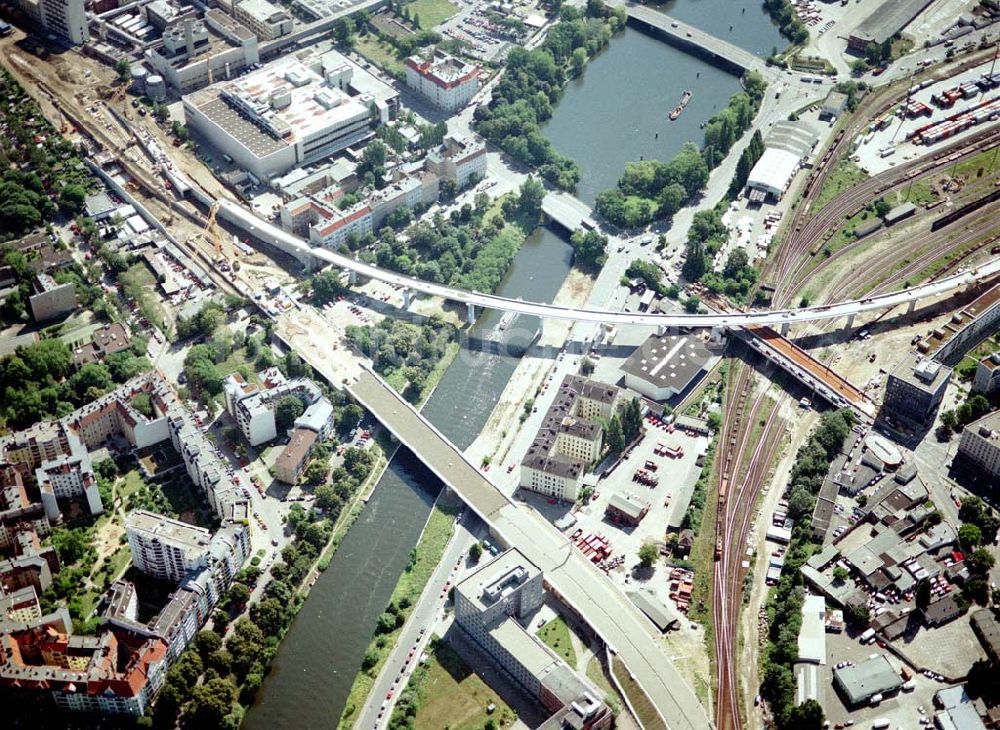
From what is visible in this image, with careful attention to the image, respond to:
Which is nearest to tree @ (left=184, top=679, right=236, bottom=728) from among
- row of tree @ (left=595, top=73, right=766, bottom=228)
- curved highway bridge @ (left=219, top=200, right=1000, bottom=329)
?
curved highway bridge @ (left=219, top=200, right=1000, bottom=329)

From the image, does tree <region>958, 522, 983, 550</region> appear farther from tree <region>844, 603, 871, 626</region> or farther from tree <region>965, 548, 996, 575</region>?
tree <region>844, 603, 871, 626</region>

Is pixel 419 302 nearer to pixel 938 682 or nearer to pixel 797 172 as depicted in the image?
pixel 797 172

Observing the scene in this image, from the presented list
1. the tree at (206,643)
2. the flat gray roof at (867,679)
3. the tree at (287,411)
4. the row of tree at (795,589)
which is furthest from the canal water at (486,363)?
the flat gray roof at (867,679)

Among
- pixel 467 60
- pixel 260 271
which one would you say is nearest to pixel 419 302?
pixel 260 271

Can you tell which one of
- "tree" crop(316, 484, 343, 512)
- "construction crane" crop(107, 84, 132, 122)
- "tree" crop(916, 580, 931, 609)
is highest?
"tree" crop(916, 580, 931, 609)

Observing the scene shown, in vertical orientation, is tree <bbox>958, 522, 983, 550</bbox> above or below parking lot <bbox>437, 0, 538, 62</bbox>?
above

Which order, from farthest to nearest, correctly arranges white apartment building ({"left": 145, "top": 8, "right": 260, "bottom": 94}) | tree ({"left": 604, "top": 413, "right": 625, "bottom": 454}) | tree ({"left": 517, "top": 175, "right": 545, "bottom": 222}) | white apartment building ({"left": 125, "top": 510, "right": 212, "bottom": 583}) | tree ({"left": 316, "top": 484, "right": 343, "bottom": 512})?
white apartment building ({"left": 145, "top": 8, "right": 260, "bottom": 94}) → tree ({"left": 517, "top": 175, "right": 545, "bottom": 222}) → tree ({"left": 604, "top": 413, "right": 625, "bottom": 454}) → tree ({"left": 316, "top": 484, "right": 343, "bottom": 512}) → white apartment building ({"left": 125, "top": 510, "right": 212, "bottom": 583})

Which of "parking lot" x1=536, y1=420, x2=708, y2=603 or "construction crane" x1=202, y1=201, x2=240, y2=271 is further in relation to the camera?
"construction crane" x1=202, y1=201, x2=240, y2=271
